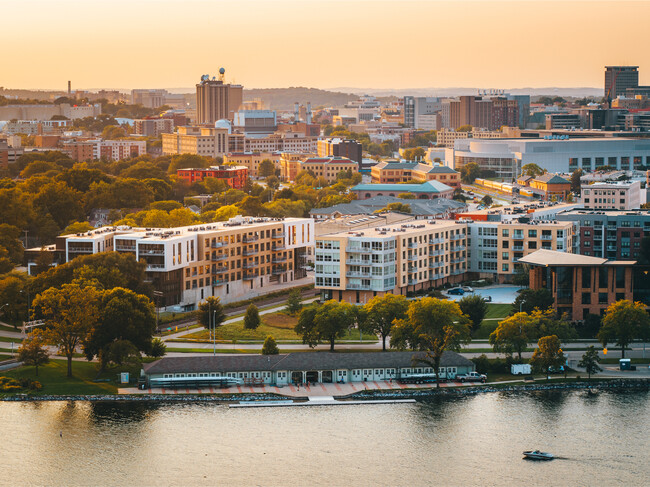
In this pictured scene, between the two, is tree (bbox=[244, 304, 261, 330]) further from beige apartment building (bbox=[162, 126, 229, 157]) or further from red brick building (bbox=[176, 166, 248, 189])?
beige apartment building (bbox=[162, 126, 229, 157])

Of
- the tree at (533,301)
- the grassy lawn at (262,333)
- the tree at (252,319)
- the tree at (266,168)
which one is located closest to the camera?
the grassy lawn at (262,333)

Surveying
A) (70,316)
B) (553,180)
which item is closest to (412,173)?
(553,180)

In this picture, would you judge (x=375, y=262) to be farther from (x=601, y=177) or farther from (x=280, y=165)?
(x=280, y=165)

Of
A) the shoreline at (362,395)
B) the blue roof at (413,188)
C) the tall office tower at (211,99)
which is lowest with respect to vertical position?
the shoreline at (362,395)

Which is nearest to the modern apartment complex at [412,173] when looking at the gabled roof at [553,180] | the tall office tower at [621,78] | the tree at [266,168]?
the gabled roof at [553,180]

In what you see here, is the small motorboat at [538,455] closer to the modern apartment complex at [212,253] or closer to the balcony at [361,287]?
the balcony at [361,287]

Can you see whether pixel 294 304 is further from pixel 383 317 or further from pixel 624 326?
pixel 624 326

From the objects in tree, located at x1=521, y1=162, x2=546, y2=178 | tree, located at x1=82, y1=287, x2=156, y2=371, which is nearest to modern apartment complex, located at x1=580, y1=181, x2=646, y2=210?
tree, located at x1=521, y1=162, x2=546, y2=178
